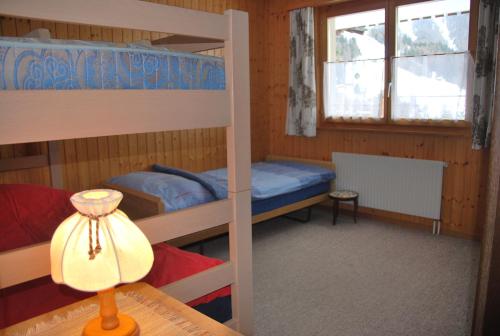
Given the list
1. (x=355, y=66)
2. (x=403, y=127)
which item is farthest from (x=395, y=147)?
(x=355, y=66)

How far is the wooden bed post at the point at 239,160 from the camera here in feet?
5.17

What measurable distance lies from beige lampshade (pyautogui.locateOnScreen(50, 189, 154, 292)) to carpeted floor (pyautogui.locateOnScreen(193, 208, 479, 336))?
1.50 meters

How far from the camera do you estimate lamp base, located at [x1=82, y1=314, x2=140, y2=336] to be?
102 centimetres

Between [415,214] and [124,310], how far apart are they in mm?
3353

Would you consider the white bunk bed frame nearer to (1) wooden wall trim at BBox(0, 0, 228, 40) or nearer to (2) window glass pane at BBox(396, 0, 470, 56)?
(1) wooden wall trim at BBox(0, 0, 228, 40)

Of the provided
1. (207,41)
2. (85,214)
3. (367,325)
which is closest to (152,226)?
(85,214)

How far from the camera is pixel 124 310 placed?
119 centimetres

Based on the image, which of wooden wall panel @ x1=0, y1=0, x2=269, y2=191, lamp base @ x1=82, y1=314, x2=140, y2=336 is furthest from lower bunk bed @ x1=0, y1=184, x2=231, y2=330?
wooden wall panel @ x1=0, y1=0, x2=269, y2=191

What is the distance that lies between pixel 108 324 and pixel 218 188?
2110mm

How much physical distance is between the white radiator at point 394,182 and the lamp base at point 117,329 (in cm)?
336

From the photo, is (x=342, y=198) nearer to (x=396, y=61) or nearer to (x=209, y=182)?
(x=396, y=61)

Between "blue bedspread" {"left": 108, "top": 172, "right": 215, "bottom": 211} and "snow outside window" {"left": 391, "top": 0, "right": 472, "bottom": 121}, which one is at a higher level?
"snow outside window" {"left": 391, "top": 0, "right": 472, "bottom": 121}

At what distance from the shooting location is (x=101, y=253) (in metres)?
0.96

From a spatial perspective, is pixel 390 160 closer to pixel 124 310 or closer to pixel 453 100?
pixel 453 100
